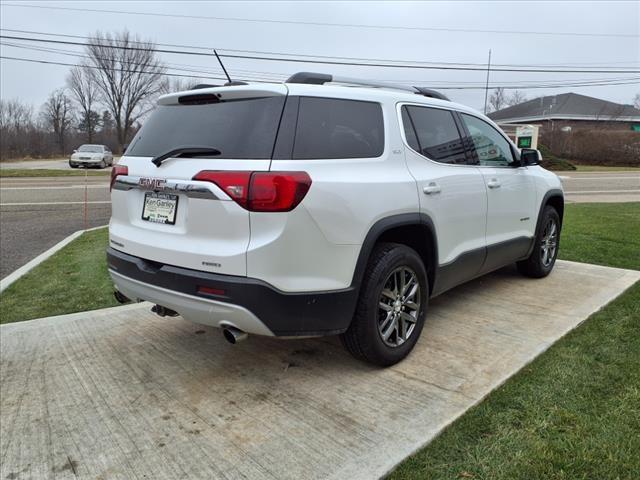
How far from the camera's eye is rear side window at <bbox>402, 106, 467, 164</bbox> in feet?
12.3

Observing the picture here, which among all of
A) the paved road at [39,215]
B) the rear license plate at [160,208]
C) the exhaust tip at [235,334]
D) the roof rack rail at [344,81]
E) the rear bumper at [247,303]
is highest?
the roof rack rail at [344,81]

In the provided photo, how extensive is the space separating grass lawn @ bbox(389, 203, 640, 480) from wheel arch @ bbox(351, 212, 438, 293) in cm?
97

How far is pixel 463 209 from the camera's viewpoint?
404cm

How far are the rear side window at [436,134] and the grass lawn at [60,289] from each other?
3.39m

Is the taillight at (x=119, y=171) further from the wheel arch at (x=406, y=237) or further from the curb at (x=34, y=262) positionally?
the curb at (x=34, y=262)

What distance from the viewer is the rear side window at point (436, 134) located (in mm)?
3760

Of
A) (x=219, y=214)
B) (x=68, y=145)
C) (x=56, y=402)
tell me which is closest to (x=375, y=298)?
(x=219, y=214)

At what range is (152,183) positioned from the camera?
3.17m

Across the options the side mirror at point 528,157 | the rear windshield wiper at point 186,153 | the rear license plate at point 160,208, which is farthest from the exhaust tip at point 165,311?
the side mirror at point 528,157

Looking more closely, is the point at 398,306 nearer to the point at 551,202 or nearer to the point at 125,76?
the point at 551,202

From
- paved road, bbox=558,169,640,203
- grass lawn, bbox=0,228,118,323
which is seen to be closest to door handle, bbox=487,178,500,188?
grass lawn, bbox=0,228,118,323

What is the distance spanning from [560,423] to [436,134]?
7.20 feet

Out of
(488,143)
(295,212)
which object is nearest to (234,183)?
(295,212)

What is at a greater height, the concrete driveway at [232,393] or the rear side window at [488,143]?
the rear side window at [488,143]
